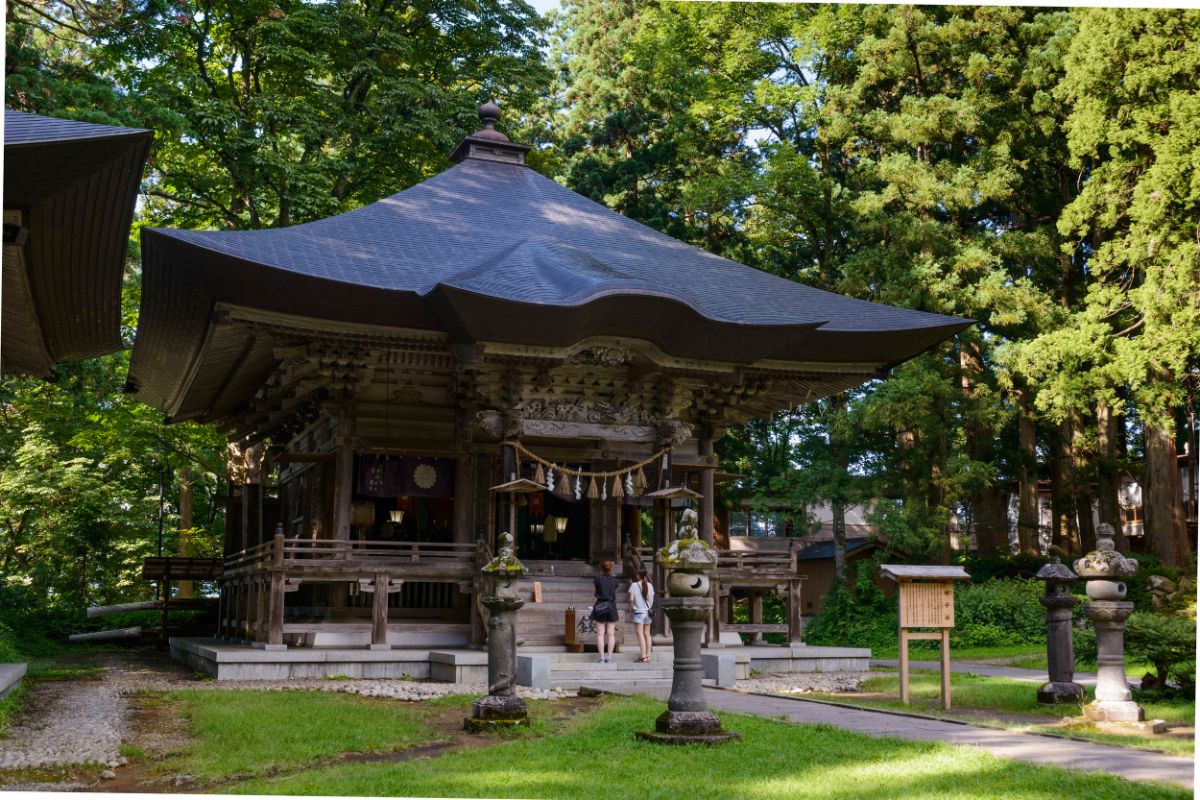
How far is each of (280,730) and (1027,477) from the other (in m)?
23.8

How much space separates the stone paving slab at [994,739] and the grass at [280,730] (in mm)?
3299

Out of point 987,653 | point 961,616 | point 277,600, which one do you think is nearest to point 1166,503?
point 961,616

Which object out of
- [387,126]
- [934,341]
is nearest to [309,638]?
[934,341]

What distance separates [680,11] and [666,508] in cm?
1946

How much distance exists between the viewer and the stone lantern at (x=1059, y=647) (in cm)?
1139

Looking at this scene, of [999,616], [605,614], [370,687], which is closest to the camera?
[370,687]

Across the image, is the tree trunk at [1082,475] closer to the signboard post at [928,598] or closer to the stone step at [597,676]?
the stone step at [597,676]

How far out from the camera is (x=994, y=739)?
8.80 metres

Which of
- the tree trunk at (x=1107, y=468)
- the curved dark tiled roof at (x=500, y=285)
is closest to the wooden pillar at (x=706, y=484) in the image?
the curved dark tiled roof at (x=500, y=285)

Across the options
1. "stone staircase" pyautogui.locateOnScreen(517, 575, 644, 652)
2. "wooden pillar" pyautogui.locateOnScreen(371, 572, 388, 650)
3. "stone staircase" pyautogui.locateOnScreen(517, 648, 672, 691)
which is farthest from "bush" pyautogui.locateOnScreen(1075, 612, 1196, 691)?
"wooden pillar" pyautogui.locateOnScreen(371, 572, 388, 650)

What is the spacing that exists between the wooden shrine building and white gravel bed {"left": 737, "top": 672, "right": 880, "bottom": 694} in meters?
3.05

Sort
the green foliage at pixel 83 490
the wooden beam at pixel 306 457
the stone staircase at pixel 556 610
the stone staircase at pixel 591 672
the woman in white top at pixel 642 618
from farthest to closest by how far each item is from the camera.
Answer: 1. the green foliage at pixel 83 490
2. the wooden beam at pixel 306 457
3. the stone staircase at pixel 556 610
4. the woman in white top at pixel 642 618
5. the stone staircase at pixel 591 672

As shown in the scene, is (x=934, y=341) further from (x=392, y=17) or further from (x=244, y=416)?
(x=392, y=17)

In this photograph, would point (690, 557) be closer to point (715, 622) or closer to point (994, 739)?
point (994, 739)
